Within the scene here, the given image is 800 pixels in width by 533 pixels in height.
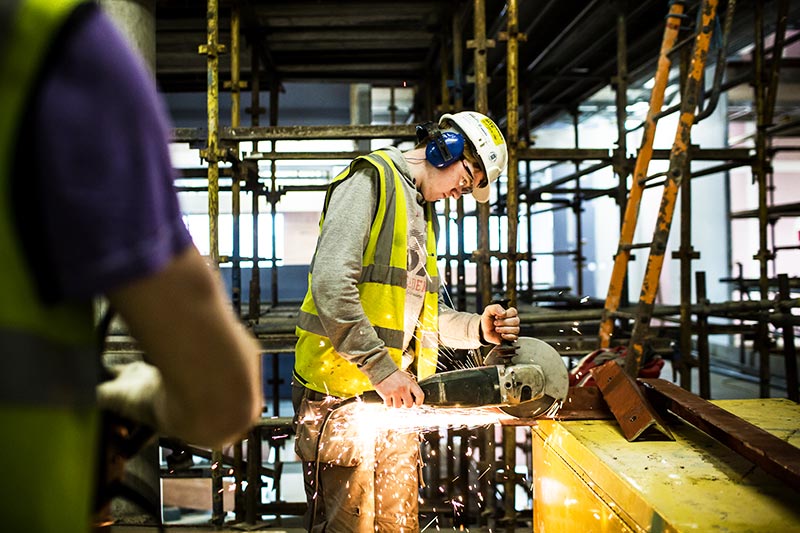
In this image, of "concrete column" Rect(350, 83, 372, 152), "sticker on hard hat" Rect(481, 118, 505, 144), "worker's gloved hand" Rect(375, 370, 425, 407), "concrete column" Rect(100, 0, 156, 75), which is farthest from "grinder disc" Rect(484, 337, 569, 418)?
"concrete column" Rect(350, 83, 372, 152)

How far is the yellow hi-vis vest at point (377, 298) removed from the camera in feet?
7.94

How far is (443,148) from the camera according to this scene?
2.58m

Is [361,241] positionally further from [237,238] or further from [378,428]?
[237,238]

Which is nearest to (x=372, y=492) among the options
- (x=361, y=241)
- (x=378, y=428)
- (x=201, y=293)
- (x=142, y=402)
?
(x=378, y=428)

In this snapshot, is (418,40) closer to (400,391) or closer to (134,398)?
(400,391)

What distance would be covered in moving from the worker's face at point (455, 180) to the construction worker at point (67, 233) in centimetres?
206

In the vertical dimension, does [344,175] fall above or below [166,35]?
below

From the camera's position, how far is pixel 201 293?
2.28ft

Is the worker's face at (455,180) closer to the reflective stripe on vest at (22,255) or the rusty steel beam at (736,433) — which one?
the rusty steel beam at (736,433)

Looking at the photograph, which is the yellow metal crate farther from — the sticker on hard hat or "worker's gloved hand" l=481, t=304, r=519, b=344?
the sticker on hard hat

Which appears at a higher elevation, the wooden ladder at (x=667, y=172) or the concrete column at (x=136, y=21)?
the concrete column at (x=136, y=21)

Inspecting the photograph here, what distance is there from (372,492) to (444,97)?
4020mm

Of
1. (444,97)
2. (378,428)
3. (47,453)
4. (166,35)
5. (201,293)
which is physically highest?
(166,35)

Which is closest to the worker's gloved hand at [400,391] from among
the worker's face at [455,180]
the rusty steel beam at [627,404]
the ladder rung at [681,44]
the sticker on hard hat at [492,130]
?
the rusty steel beam at [627,404]
